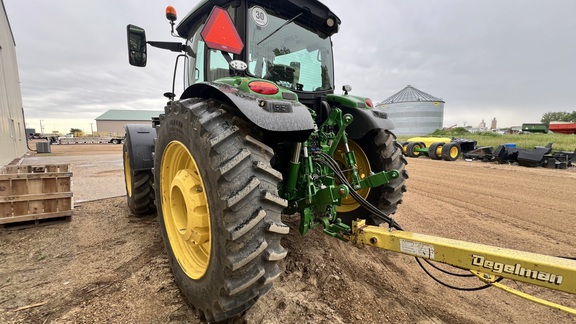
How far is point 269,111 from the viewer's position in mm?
1687

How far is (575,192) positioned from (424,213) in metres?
4.18

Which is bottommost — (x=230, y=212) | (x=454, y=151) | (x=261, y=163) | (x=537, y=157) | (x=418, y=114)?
(x=537, y=157)

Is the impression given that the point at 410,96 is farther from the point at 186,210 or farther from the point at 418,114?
the point at 186,210

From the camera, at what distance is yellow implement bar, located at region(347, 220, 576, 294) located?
1259mm

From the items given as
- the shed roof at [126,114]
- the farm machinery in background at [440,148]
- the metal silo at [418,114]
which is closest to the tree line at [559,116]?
the metal silo at [418,114]

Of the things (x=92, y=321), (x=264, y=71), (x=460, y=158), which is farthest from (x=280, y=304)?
(x=460, y=158)

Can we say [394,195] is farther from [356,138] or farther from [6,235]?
[6,235]

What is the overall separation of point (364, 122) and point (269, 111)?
1375 mm

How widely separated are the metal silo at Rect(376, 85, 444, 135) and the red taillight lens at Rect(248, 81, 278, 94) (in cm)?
3406

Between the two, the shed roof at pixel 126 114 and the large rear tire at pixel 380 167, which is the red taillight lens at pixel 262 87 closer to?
the large rear tire at pixel 380 167

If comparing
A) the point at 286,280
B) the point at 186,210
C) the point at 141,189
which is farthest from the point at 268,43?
the point at 141,189

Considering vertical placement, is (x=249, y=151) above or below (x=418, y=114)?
below

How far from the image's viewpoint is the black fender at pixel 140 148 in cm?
356

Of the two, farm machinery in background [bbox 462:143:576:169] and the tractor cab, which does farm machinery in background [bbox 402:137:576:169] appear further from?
the tractor cab
